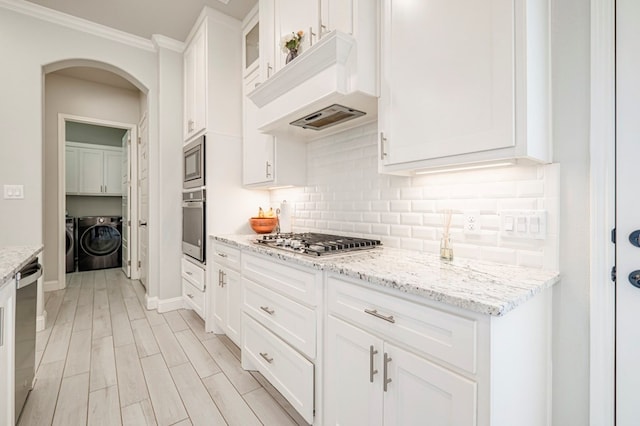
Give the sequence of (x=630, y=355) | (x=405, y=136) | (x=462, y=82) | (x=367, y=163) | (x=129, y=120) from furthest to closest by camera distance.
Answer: (x=129, y=120) → (x=367, y=163) → (x=405, y=136) → (x=462, y=82) → (x=630, y=355)

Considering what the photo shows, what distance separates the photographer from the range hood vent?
1.75 m

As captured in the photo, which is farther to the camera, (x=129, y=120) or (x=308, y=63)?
(x=129, y=120)

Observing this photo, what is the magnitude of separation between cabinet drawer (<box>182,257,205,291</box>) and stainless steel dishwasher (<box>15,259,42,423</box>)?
117 centimetres

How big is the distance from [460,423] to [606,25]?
55.6 inches

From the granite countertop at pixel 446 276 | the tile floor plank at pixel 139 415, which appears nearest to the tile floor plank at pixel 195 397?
the tile floor plank at pixel 139 415

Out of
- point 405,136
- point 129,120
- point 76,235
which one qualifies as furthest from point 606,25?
point 76,235

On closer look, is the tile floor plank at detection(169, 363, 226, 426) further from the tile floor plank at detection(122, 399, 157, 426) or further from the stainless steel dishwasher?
the stainless steel dishwasher

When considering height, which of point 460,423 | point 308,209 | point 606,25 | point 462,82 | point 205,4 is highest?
point 205,4

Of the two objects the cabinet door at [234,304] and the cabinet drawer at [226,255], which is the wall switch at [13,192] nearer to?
the cabinet drawer at [226,255]

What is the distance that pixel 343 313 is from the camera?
125 cm

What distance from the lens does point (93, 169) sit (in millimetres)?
5547

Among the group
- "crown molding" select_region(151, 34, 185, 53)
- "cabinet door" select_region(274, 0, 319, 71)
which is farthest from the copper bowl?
"crown molding" select_region(151, 34, 185, 53)

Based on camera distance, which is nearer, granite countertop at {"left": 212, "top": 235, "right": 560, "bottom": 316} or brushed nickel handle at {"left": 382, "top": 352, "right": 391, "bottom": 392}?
granite countertop at {"left": 212, "top": 235, "right": 560, "bottom": 316}

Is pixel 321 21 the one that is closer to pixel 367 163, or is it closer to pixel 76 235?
pixel 367 163
